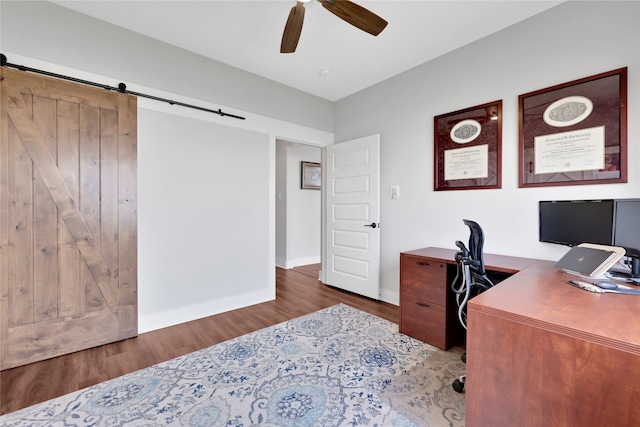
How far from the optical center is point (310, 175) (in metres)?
5.37

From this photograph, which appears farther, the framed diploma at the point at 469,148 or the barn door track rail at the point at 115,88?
the framed diploma at the point at 469,148

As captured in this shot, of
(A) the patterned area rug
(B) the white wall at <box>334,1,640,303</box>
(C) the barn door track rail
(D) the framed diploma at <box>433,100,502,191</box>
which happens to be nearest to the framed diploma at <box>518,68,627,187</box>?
(B) the white wall at <box>334,1,640,303</box>

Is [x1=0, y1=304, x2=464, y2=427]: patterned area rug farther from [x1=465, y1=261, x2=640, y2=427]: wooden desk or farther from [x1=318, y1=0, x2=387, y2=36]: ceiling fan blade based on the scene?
[x1=318, y1=0, x2=387, y2=36]: ceiling fan blade

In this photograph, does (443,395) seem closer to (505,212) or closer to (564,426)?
(564,426)

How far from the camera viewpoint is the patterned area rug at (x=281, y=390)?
1476mm

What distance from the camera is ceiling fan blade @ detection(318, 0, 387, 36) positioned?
1.70 m

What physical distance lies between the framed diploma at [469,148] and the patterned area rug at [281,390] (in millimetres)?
1560

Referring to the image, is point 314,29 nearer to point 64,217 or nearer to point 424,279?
point 424,279

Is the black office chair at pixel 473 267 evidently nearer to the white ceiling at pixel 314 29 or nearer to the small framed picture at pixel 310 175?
the white ceiling at pixel 314 29

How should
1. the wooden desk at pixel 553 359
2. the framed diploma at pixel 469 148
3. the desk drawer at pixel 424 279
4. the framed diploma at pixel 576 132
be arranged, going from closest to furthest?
the wooden desk at pixel 553 359
the framed diploma at pixel 576 132
the desk drawer at pixel 424 279
the framed diploma at pixel 469 148

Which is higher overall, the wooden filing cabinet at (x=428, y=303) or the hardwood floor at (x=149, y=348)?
the wooden filing cabinet at (x=428, y=303)

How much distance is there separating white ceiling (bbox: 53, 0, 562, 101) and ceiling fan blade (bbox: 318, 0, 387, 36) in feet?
1.05

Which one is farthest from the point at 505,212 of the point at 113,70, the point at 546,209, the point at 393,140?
the point at 113,70

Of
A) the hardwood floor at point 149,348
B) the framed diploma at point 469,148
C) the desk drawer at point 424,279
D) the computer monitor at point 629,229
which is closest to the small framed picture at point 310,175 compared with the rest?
the hardwood floor at point 149,348
